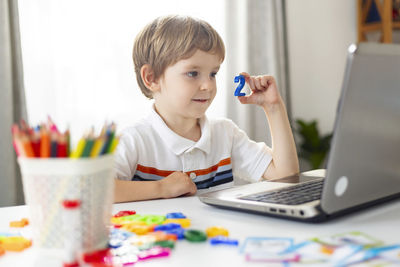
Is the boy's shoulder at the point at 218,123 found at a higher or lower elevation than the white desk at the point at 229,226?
higher

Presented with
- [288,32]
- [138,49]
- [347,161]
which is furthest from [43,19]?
[347,161]

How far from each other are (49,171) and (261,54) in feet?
8.58

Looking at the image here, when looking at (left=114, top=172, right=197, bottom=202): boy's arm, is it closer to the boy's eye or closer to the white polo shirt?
the white polo shirt

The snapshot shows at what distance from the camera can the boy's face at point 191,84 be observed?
1.26 metres

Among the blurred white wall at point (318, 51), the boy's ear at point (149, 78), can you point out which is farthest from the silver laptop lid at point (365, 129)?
the blurred white wall at point (318, 51)

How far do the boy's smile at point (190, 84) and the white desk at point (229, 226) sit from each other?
43 centimetres

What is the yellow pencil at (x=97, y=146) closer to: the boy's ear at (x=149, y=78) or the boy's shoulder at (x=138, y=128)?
the boy's shoulder at (x=138, y=128)

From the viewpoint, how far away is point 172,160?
4.21 ft

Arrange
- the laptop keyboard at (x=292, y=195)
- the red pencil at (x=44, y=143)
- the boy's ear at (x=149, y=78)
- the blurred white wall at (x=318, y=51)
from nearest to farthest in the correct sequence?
1. the red pencil at (x=44, y=143)
2. the laptop keyboard at (x=292, y=195)
3. the boy's ear at (x=149, y=78)
4. the blurred white wall at (x=318, y=51)

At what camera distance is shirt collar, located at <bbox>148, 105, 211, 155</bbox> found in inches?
50.1

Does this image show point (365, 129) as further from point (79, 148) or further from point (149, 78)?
point (149, 78)

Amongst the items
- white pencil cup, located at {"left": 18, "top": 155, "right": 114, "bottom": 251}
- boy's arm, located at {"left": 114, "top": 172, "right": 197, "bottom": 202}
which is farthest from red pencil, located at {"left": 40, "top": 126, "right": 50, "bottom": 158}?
boy's arm, located at {"left": 114, "top": 172, "right": 197, "bottom": 202}

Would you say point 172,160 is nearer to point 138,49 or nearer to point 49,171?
point 138,49

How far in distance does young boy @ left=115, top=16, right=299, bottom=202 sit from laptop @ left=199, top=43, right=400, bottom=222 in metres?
0.47
